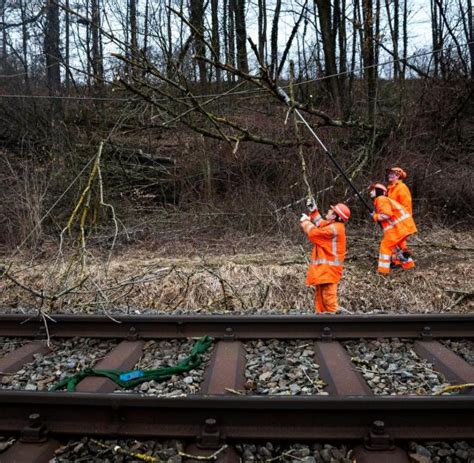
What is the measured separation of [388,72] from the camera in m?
24.5

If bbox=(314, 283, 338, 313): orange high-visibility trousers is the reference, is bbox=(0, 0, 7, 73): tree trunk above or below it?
above

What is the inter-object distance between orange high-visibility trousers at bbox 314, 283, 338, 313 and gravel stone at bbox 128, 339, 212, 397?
106 inches

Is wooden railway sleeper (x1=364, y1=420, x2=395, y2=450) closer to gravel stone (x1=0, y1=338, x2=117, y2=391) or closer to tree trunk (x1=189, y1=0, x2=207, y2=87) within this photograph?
gravel stone (x1=0, y1=338, x2=117, y2=391)

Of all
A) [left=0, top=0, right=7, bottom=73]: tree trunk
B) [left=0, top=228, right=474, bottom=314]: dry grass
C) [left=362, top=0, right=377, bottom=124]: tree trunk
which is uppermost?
[left=0, top=0, right=7, bottom=73]: tree trunk

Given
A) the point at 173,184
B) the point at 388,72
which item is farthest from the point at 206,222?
the point at 388,72

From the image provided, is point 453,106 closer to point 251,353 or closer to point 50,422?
point 251,353

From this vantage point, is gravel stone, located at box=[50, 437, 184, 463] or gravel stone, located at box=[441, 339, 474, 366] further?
gravel stone, located at box=[441, 339, 474, 366]

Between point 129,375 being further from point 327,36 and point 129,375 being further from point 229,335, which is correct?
point 327,36

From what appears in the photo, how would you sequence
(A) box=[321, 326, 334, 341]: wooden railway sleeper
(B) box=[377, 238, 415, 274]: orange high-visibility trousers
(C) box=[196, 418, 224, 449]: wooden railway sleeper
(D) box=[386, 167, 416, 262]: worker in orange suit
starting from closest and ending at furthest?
1. (C) box=[196, 418, 224, 449]: wooden railway sleeper
2. (A) box=[321, 326, 334, 341]: wooden railway sleeper
3. (B) box=[377, 238, 415, 274]: orange high-visibility trousers
4. (D) box=[386, 167, 416, 262]: worker in orange suit

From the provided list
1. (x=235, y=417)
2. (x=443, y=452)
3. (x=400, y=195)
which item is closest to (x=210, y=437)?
(x=235, y=417)

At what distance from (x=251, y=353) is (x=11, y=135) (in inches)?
521

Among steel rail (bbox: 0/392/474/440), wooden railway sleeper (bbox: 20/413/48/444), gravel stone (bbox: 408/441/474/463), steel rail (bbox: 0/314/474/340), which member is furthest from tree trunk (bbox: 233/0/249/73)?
gravel stone (bbox: 408/441/474/463)

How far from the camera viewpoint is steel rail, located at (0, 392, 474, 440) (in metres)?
2.95

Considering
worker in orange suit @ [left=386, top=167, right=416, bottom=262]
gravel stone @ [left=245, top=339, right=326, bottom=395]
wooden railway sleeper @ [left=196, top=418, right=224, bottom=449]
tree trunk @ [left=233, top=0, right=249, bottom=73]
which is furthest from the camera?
tree trunk @ [left=233, top=0, right=249, bottom=73]
